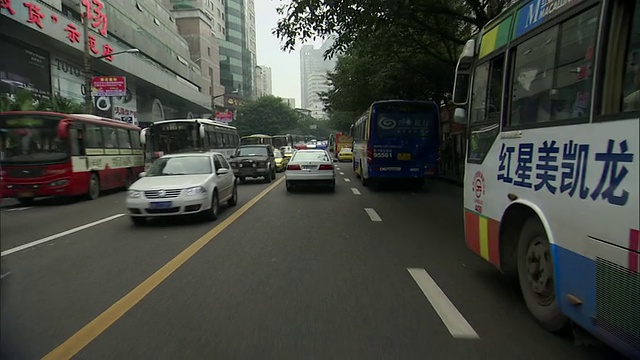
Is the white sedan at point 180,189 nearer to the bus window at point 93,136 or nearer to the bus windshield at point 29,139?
the bus windshield at point 29,139

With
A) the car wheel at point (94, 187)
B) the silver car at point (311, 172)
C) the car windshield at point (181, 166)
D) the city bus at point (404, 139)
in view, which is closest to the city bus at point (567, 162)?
the car windshield at point (181, 166)

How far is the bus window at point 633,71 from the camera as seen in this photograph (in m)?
3.17

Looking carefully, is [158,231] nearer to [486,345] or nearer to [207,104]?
[486,345]

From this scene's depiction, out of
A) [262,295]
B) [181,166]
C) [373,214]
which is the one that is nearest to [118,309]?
[262,295]

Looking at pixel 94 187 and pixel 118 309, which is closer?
pixel 118 309

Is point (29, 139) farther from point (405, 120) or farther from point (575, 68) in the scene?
point (575, 68)

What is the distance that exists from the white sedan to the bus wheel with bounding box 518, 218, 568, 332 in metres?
6.70

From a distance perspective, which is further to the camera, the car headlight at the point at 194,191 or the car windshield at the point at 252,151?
the car windshield at the point at 252,151

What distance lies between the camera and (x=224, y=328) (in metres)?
4.23

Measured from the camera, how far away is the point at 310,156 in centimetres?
1697

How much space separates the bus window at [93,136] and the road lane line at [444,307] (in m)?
12.9

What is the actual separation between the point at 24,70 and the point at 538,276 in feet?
94.5

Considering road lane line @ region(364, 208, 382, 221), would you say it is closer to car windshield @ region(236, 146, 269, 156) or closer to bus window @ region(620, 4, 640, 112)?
bus window @ region(620, 4, 640, 112)

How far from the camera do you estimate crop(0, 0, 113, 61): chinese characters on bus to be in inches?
891
